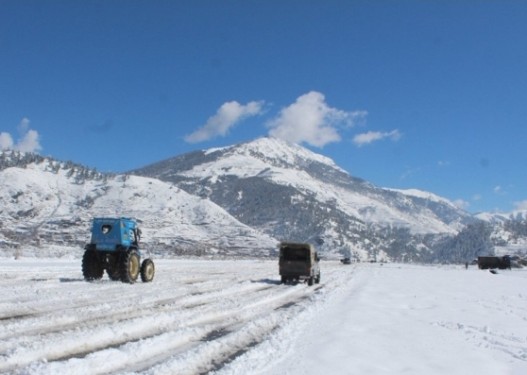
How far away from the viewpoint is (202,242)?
198 meters

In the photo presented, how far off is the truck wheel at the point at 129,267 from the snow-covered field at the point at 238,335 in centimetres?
330

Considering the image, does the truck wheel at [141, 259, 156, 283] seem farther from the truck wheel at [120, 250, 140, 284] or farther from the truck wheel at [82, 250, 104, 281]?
the truck wheel at [82, 250, 104, 281]

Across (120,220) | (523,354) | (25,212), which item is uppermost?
(25,212)

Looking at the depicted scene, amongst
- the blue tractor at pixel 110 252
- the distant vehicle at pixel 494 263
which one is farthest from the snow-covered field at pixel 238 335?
the distant vehicle at pixel 494 263

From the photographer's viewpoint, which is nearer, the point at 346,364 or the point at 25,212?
the point at 346,364

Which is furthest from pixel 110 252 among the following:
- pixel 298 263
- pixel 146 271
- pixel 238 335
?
pixel 238 335

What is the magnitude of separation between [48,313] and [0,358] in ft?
16.4

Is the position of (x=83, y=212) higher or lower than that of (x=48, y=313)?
higher

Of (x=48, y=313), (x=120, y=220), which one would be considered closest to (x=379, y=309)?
(x=48, y=313)

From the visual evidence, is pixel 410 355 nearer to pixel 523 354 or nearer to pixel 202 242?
pixel 523 354

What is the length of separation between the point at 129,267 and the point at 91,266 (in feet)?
6.24

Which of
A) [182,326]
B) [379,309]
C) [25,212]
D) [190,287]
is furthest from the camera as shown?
[25,212]

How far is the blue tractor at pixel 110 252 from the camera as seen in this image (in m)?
23.8

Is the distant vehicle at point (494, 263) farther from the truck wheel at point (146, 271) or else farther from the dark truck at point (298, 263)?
the truck wheel at point (146, 271)
